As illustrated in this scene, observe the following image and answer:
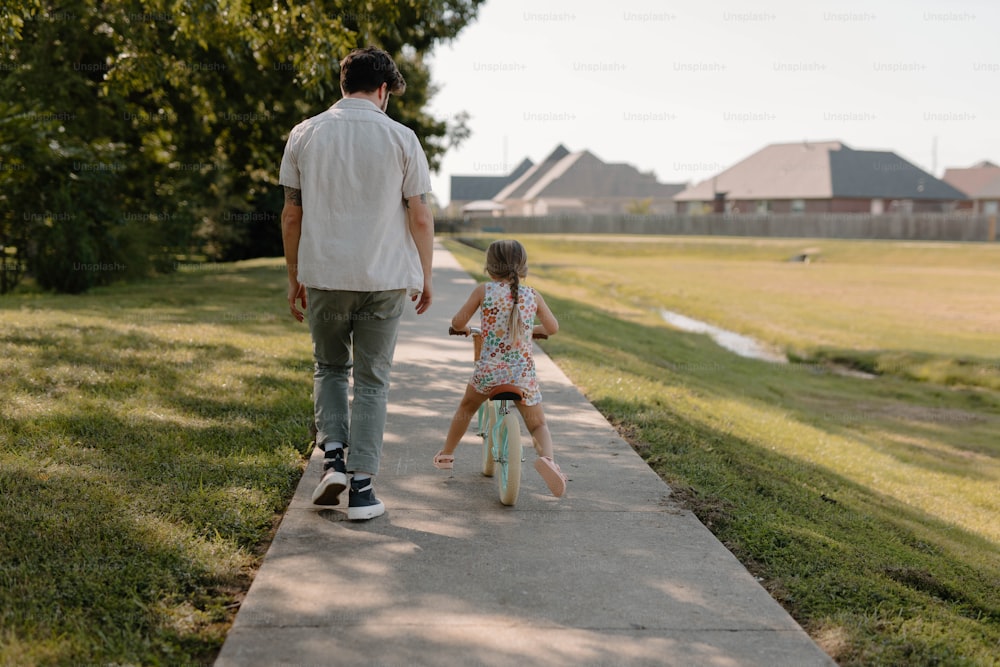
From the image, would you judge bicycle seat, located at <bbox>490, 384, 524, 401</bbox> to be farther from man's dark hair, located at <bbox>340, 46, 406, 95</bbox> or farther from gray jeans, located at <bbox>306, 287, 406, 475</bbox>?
man's dark hair, located at <bbox>340, 46, 406, 95</bbox>

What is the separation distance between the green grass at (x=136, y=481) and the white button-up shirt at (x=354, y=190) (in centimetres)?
129

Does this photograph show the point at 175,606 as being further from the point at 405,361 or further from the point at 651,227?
the point at 651,227

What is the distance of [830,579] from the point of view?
396cm

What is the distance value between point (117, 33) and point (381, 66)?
45.2ft

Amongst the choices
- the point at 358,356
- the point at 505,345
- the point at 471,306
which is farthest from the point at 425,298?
the point at 505,345

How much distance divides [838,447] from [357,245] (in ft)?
19.6

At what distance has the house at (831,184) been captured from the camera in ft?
251

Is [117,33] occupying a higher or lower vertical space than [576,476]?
higher

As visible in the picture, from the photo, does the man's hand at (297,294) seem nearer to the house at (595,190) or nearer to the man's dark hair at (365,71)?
Result: the man's dark hair at (365,71)

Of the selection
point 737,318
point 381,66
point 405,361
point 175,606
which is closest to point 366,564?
point 175,606

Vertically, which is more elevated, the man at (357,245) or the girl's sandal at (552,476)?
the man at (357,245)

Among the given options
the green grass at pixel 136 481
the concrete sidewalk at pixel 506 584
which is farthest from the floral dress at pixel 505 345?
the green grass at pixel 136 481

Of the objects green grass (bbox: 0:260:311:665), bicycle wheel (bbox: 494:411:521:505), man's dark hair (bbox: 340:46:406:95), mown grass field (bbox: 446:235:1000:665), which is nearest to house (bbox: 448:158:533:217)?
mown grass field (bbox: 446:235:1000:665)

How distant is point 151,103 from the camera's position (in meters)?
20.1
